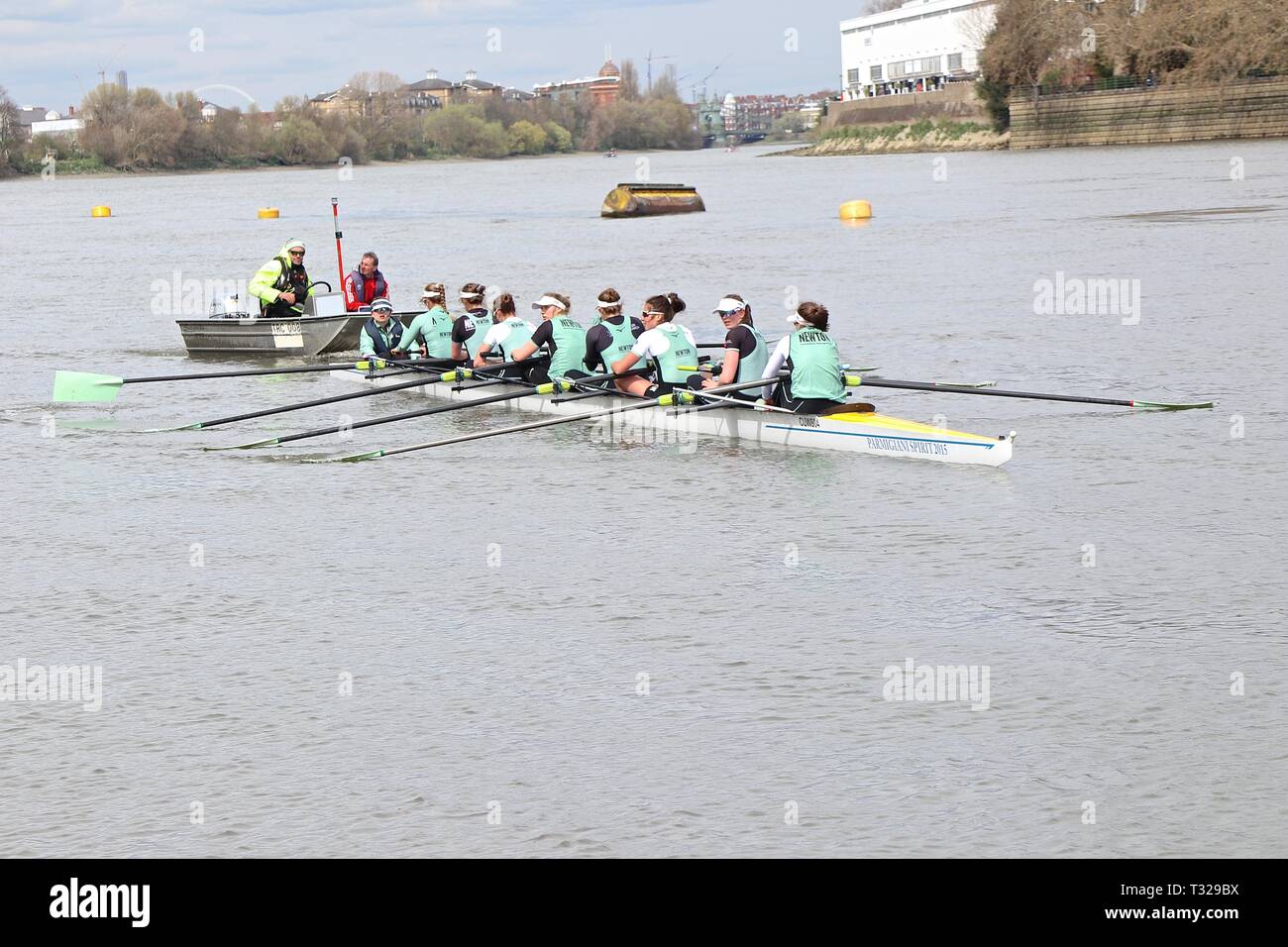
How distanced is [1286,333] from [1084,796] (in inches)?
580

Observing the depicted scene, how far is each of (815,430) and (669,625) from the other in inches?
193

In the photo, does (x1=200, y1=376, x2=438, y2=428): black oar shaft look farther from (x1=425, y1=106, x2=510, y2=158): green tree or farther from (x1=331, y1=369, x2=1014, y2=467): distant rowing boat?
(x1=425, y1=106, x2=510, y2=158): green tree

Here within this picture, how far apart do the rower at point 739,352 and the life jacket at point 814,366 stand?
2.03 feet

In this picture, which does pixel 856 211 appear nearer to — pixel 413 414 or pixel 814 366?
pixel 413 414

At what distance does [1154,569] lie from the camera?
10.6 m

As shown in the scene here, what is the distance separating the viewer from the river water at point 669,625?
7090 mm

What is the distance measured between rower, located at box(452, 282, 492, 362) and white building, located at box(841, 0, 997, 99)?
117 meters

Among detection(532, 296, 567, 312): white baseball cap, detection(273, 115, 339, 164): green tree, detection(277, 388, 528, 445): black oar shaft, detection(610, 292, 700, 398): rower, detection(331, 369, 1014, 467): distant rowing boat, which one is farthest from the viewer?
detection(273, 115, 339, 164): green tree

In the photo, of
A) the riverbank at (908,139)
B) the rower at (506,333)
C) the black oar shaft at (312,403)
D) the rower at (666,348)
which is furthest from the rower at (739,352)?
the riverbank at (908,139)

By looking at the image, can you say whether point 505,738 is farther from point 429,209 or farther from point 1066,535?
point 429,209

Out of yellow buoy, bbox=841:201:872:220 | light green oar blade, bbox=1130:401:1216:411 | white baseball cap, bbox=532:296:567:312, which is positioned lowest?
light green oar blade, bbox=1130:401:1216:411

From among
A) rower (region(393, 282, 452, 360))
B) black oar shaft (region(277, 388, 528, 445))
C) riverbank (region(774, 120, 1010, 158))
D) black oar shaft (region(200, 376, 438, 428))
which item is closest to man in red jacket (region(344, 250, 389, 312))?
rower (region(393, 282, 452, 360))

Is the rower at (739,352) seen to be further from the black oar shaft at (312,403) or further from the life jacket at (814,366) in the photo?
the black oar shaft at (312,403)

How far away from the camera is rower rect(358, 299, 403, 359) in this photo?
63.9 feet
